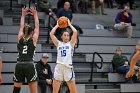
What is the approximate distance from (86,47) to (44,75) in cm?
277

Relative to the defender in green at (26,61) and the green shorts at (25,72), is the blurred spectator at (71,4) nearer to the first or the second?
the defender in green at (26,61)

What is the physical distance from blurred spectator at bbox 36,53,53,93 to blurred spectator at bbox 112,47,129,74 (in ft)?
7.30

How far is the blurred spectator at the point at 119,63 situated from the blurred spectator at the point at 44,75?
7.30 ft

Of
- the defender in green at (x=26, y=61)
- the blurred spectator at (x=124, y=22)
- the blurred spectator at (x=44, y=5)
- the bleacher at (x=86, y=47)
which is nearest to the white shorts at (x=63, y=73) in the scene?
the defender in green at (x=26, y=61)

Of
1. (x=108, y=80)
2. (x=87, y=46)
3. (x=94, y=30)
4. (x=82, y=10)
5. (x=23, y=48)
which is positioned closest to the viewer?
(x=23, y=48)

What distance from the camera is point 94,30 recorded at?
14.2m

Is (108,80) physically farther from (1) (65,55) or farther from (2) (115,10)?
(2) (115,10)

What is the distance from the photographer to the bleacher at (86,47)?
11.7 m

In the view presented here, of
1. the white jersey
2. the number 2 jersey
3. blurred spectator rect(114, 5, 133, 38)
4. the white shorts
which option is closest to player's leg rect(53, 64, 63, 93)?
the white shorts

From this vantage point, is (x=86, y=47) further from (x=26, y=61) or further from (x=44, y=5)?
(x=26, y=61)

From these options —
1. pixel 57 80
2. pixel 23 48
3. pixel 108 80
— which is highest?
pixel 23 48

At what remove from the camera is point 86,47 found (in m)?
13.3

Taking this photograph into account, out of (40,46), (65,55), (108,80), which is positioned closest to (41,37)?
(40,46)

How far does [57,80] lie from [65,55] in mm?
563
